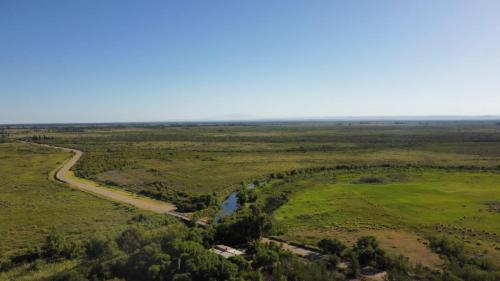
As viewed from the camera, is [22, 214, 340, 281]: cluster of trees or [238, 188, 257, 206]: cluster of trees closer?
[22, 214, 340, 281]: cluster of trees

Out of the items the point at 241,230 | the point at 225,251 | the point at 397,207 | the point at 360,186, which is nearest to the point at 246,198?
the point at 241,230

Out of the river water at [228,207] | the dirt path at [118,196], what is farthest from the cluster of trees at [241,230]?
the dirt path at [118,196]

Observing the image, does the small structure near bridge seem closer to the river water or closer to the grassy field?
the grassy field

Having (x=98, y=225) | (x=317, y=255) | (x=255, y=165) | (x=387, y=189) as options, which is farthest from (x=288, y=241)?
(x=255, y=165)

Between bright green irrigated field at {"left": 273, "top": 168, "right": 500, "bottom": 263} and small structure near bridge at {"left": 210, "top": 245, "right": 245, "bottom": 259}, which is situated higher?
small structure near bridge at {"left": 210, "top": 245, "right": 245, "bottom": 259}

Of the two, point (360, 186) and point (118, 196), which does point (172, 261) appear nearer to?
point (118, 196)

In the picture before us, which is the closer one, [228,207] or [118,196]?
[228,207]

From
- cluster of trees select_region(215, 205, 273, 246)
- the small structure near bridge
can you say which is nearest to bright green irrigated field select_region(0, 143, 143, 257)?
cluster of trees select_region(215, 205, 273, 246)
